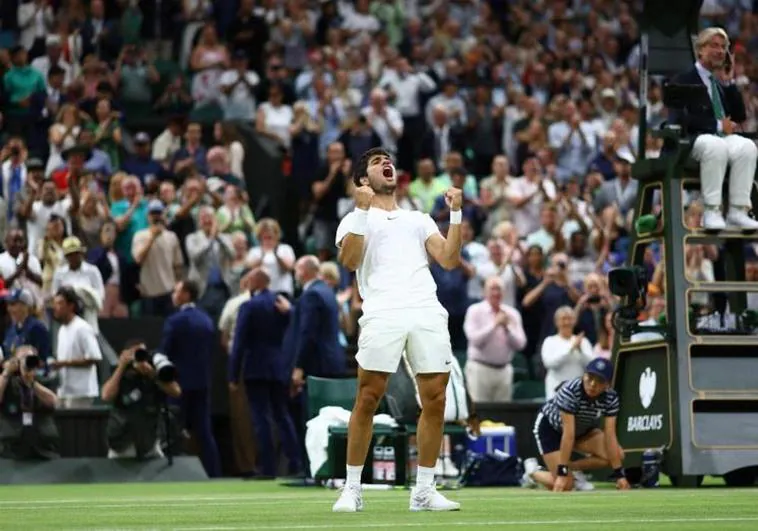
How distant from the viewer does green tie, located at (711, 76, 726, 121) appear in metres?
16.9

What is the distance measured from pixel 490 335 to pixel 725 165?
220 inches

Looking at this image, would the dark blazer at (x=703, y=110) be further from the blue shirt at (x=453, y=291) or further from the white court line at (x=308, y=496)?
the blue shirt at (x=453, y=291)

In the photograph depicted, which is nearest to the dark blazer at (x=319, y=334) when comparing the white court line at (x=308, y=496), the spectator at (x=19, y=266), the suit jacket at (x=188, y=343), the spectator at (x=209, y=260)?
the suit jacket at (x=188, y=343)

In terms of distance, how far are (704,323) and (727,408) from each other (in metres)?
0.80

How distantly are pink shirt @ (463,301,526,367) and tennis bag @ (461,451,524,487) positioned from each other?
3795 mm

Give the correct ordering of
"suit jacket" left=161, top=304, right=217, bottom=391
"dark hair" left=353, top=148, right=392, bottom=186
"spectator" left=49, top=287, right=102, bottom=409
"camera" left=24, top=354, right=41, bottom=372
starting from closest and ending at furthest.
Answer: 1. "dark hair" left=353, top=148, right=392, bottom=186
2. "camera" left=24, top=354, right=41, bottom=372
3. "spectator" left=49, top=287, right=102, bottom=409
4. "suit jacket" left=161, top=304, right=217, bottom=391

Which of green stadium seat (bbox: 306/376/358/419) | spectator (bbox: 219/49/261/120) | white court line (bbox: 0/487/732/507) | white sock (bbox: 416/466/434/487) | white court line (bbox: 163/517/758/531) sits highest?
spectator (bbox: 219/49/261/120)

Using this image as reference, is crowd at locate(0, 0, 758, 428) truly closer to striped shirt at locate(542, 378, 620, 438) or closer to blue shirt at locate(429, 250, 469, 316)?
blue shirt at locate(429, 250, 469, 316)

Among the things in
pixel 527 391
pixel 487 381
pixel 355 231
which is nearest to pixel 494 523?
pixel 355 231

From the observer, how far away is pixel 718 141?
16672 millimetres

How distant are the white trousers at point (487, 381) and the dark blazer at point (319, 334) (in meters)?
2.46

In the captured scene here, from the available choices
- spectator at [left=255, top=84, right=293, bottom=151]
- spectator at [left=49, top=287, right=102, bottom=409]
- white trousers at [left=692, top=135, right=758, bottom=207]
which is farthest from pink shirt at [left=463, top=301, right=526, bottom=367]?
spectator at [left=255, top=84, right=293, bottom=151]

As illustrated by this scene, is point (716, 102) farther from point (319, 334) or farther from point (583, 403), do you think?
point (319, 334)

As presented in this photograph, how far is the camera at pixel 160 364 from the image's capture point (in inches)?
782
